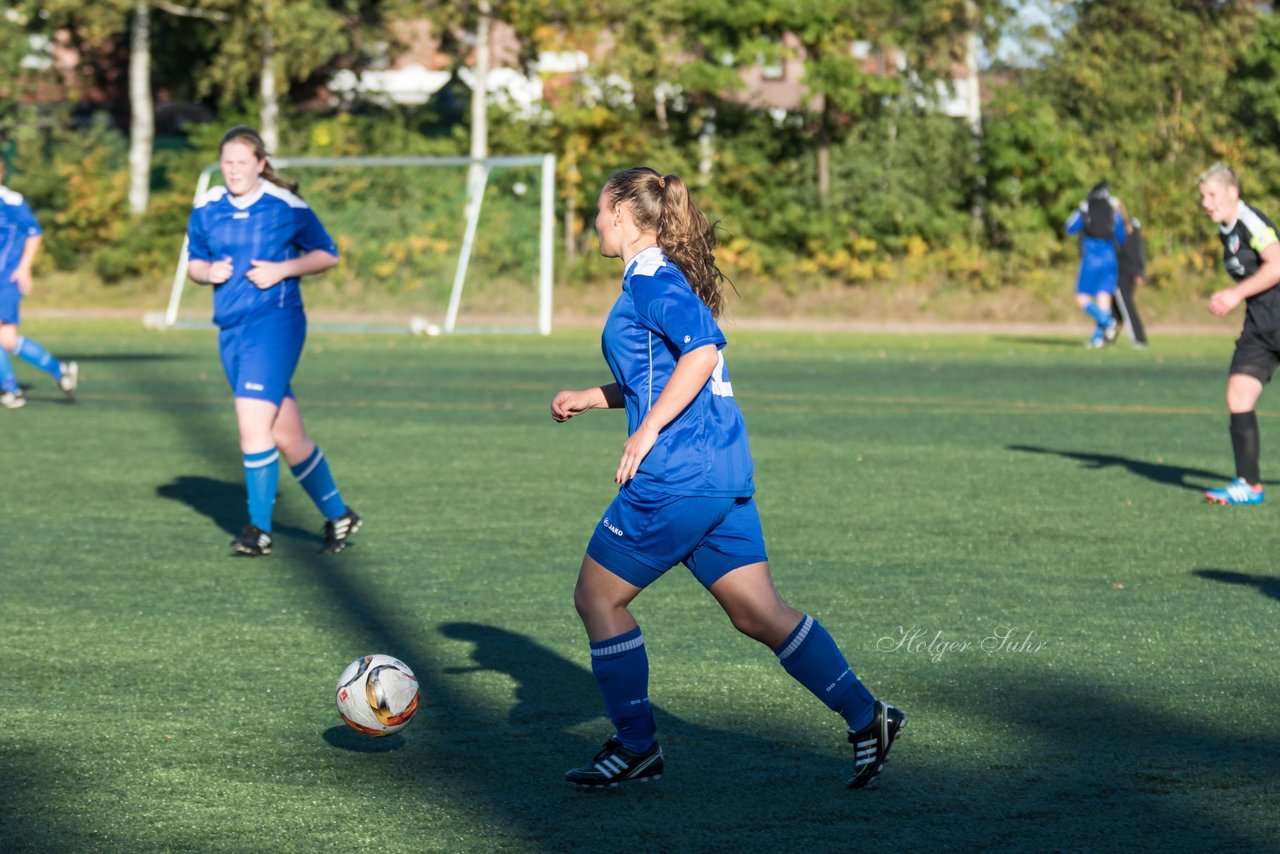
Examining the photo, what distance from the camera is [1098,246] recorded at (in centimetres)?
2277

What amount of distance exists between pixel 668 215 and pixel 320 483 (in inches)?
165

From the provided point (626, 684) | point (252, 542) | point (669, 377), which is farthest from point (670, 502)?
point (252, 542)

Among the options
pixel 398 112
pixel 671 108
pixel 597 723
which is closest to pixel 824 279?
pixel 671 108

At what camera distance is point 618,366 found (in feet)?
15.1

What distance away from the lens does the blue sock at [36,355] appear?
14838 mm

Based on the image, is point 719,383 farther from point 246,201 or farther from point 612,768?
point 246,201

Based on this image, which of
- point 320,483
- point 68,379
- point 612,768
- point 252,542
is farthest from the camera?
point 68,379

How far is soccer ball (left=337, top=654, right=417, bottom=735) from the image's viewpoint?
4.93 meters

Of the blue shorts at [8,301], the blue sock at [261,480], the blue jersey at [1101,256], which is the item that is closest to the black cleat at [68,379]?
the blue shorts at [8,301]

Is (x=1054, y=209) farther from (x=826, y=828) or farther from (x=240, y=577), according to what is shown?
(x=826, y=828)

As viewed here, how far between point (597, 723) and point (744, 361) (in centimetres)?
1601

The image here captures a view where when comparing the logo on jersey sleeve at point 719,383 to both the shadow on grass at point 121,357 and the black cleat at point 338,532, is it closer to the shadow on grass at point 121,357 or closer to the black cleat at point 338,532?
the black cleat at point 338,532

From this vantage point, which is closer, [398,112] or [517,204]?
[517,204]

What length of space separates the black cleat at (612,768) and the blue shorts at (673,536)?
0.44m
